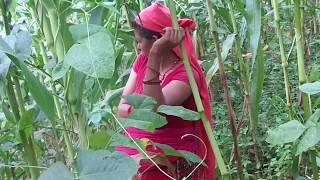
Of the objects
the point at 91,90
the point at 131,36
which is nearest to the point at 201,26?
the point at 131,36

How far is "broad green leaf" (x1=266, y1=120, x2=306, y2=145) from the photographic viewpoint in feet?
2.49

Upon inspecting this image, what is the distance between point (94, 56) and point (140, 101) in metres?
0.19

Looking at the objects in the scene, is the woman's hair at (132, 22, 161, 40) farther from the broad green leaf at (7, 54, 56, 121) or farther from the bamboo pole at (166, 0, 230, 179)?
the broad green leaf at (7, 54, 56, 121)

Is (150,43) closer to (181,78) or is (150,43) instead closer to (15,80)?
(181,78)

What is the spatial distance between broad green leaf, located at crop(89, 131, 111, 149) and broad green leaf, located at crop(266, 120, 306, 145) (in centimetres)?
26

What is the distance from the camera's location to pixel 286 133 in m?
0.77

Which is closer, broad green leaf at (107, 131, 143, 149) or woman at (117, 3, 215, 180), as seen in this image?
broad green leaf at (107, 131, 143, 149)

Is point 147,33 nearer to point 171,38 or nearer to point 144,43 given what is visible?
point 144,43

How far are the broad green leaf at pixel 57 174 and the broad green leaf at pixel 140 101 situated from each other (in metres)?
0.18

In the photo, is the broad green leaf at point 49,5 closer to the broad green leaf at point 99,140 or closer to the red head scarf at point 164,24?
the broad green leaf at point 99,140

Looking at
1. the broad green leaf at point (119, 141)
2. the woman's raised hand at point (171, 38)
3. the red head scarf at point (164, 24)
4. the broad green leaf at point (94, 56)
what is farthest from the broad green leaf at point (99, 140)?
the red head scarf at point (164, 24)

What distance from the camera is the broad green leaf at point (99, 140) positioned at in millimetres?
648

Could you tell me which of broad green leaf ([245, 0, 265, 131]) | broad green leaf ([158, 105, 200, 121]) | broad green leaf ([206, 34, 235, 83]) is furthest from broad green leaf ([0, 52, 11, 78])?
broad green leaf ([206, 34, 235, 83])

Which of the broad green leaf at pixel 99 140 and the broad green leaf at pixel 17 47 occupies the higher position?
the broad green leaf at pixel 17 47
